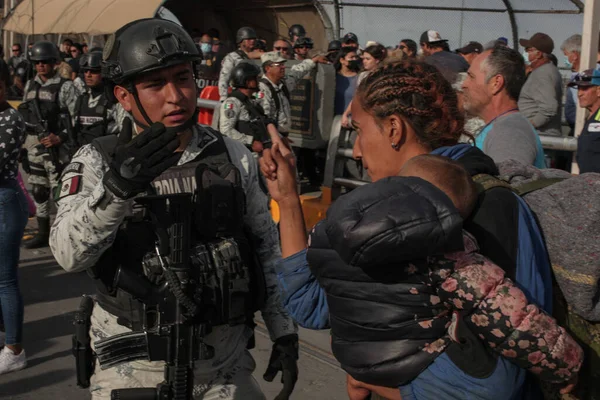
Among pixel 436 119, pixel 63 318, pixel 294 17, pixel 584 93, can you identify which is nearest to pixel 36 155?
pixel 63 318

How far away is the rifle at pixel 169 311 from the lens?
7.32ft

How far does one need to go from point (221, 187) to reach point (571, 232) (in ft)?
3.71

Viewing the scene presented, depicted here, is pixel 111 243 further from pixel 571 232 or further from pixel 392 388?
pixel 571 232

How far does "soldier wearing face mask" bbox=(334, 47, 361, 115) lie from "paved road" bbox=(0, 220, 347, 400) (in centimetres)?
367

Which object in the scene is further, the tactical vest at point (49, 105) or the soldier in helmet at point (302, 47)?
the soldier in helmet at point (302, 47)

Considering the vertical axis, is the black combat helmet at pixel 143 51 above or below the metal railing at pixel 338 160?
above

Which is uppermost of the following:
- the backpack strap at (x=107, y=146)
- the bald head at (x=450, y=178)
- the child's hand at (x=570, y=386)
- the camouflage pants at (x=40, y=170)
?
the bald head at (x=450, y=178)

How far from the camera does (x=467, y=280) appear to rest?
1531 mm

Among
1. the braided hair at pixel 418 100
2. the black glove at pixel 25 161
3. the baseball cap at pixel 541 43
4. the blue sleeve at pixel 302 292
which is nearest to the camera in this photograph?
the braided hair at pixel 418 100

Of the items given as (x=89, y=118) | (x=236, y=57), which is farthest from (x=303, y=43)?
(x=89, y=118)

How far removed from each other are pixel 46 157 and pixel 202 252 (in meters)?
6.13

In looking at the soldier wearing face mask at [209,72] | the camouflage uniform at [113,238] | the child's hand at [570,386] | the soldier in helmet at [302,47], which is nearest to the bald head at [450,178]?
the child's hand at [570,386]

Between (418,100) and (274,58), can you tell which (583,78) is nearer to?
(418,100)

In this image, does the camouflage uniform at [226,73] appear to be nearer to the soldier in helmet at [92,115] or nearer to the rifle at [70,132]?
the soldier in helmet at [92,115]
